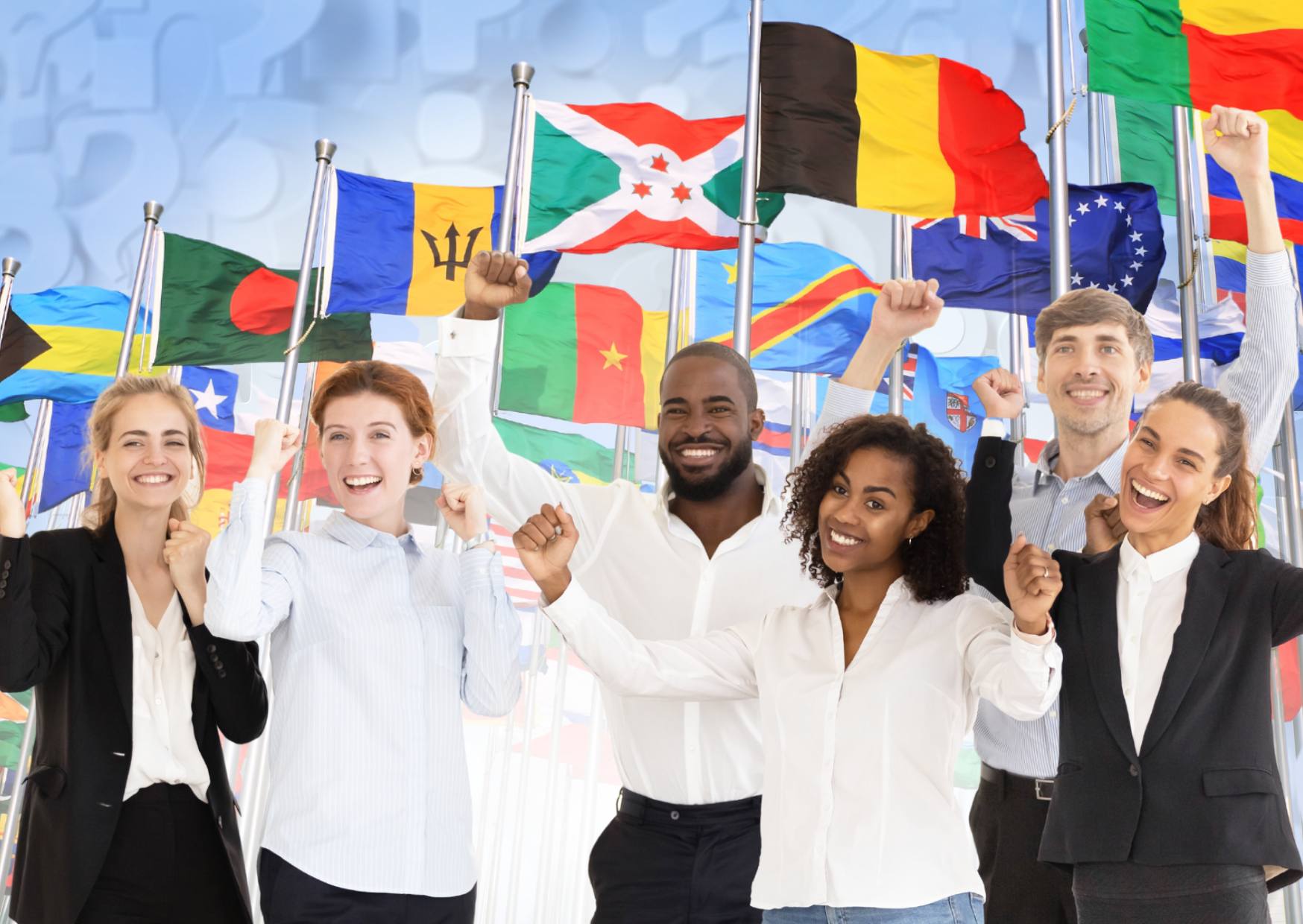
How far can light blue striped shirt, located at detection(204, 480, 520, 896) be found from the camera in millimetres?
2795

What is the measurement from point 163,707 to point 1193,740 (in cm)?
222

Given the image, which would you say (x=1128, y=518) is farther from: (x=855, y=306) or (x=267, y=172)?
(x=267, y=172)

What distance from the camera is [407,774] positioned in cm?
287

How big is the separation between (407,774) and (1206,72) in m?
6.16

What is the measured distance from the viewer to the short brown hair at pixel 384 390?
3240mm

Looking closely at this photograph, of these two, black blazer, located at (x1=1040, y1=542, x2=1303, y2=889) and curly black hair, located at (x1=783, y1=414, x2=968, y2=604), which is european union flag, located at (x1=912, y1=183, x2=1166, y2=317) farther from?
black blazer, located at (x1=1040, y1=542, x2=1303, y2=889)

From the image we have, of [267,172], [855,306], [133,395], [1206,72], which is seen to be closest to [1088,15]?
[1206,72]

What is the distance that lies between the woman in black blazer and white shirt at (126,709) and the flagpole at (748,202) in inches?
133

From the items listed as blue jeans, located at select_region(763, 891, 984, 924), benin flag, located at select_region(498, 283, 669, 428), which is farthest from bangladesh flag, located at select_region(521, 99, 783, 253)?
blue jeans, located at select_region(763, 891, 984, 924)

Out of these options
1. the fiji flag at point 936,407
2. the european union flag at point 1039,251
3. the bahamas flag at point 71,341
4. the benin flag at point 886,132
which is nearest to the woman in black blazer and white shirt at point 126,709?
the benin flag at point 886,132

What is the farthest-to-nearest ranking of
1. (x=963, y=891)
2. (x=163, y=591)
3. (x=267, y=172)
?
(x=267, y=172) < (x=163, y=591) < (x=963, y=891)

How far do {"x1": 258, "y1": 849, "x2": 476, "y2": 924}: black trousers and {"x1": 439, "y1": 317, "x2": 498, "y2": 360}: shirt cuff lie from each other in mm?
1430

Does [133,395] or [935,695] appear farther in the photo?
[133,395]

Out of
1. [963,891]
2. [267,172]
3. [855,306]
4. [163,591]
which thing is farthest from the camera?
[267,172]
